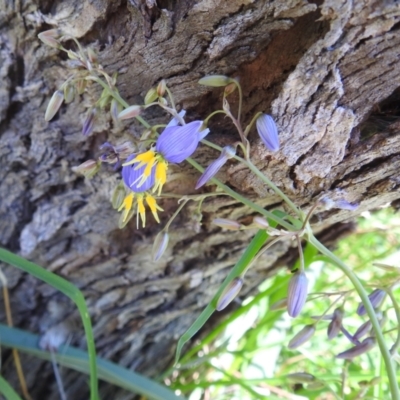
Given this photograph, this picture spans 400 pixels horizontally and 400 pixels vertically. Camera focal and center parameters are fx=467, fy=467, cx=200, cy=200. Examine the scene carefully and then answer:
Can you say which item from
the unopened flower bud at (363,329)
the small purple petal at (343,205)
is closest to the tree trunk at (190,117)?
the small purple petal at (343,205)

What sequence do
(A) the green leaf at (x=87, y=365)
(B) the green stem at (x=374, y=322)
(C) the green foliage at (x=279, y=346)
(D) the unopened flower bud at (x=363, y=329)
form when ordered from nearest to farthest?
(B) the green stem at (x=374, y=322)
(D) the unopened flower bud at (x=363, y=329)
(A) the green leaf at (x=87, y=365)
(C) the green foliage at (x=279, y=346)

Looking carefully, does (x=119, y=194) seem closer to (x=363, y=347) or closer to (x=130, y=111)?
(x=130, y=111)

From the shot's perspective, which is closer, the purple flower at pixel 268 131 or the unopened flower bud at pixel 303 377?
the purple flower at pixel 268 131

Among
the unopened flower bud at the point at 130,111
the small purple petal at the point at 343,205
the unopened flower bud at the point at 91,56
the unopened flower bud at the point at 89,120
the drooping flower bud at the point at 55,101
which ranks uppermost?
the unopened flower bud at the point at 91,56

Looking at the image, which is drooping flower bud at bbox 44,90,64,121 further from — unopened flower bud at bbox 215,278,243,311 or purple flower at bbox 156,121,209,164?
unopened flower bud at bbox 215,278,243,311

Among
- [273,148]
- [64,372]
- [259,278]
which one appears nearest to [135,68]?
[273,148]

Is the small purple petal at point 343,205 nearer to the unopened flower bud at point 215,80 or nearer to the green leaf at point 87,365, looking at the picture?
the unopened flower bud at point 215,80

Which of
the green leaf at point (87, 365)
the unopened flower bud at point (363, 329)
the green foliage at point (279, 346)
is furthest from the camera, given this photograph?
the green foliage at point (279, 346)

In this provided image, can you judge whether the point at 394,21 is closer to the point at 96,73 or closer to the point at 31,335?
the point at 96,73
